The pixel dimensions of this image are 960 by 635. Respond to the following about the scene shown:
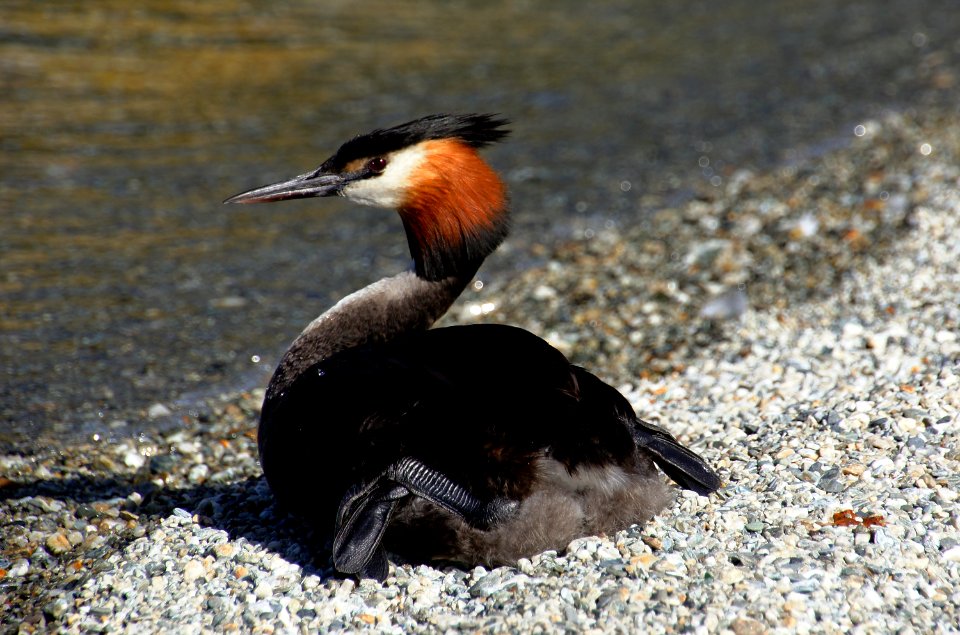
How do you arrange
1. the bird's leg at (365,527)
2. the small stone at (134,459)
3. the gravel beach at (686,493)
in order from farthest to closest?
the small stone at (134,459)
the bird's leg at (365,527)
the gravel beach at (686,493)

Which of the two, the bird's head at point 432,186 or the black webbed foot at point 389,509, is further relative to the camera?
the bird's head at point 432,186

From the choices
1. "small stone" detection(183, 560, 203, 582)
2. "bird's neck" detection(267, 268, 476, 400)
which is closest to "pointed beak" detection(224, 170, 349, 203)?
"bird's neck" detection(267, 268, 476, 400)

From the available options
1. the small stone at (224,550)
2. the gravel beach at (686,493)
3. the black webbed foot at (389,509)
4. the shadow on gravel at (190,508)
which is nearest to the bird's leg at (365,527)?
the black webbed foot at (389,509)

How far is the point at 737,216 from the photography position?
8531mm

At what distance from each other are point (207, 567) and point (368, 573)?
695 mm

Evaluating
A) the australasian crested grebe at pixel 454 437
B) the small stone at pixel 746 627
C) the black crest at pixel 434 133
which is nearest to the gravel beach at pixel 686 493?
the small stone at pixel 746 627

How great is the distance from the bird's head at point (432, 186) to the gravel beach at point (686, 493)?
1.33m

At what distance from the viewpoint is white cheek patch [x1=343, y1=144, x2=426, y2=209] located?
4.85m

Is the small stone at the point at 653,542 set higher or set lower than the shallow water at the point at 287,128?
higher

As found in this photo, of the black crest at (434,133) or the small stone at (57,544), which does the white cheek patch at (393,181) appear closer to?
the black crest at (434,133)

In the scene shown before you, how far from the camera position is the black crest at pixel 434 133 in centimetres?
483

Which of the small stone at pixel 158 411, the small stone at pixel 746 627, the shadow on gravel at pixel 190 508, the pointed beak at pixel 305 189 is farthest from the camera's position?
the small stone at pixel 158 411

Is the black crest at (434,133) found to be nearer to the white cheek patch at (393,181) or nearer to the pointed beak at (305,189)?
the white cheek patch at (393,181)

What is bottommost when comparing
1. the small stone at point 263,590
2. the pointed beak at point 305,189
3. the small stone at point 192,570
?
the small stone at point 192,570
